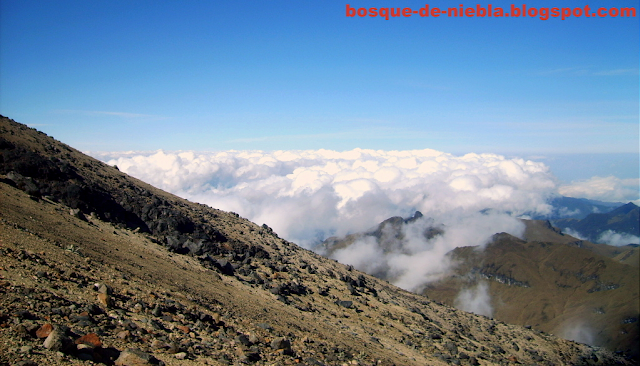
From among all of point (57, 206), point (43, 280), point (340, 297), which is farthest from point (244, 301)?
point (57, 206)

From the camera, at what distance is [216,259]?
25.3m

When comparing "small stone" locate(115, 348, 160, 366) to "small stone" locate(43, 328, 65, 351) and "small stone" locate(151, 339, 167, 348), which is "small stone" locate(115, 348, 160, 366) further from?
"small stone" locate(43, 328, 65, 351)

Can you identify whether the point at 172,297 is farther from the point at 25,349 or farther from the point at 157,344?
the point at 25,349

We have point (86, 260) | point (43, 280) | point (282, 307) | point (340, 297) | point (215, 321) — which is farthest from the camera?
point (340, 297)

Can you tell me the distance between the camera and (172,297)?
48.2 feet

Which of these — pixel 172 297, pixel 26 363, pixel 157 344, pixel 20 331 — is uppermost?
pixel 20 331

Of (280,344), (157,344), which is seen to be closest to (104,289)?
(157,344)

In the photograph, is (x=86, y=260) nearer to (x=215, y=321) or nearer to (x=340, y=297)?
(x=215, y=321)

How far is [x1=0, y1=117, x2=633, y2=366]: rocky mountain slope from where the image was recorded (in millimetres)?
9930

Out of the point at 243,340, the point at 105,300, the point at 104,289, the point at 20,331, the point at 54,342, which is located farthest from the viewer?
the point at 243,340

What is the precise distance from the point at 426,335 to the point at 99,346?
2226 centimetres

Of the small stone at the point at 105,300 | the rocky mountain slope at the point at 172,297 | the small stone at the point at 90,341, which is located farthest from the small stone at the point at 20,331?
the small stone at the point at 105,300

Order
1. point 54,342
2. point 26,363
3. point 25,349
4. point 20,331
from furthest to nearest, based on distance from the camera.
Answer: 1. point 20,331
2. point 54,342
3. point 25,349
4. point 26,363

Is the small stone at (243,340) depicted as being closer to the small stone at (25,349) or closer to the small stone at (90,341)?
the small stone at (90,341)
